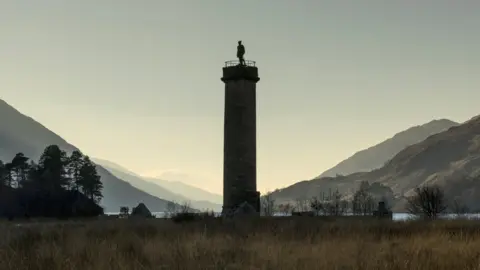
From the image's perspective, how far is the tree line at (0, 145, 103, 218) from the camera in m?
61.0

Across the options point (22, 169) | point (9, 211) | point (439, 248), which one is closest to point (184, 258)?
point (439, 248)

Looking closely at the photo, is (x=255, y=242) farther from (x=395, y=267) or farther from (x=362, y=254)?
(x=395, y=267)

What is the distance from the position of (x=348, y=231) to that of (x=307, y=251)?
6.24 metres

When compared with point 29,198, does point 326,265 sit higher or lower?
lower

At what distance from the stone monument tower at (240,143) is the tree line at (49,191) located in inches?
880

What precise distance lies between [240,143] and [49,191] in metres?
29.3

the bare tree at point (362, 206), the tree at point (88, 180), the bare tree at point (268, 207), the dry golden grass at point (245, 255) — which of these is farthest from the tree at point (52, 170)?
the dry golden grass at point (245, 255)

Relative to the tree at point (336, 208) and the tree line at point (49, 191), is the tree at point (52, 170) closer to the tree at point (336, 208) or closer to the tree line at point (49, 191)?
the tree line at point (49, 191)

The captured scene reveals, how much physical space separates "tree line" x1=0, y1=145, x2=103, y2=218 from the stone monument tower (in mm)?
22355

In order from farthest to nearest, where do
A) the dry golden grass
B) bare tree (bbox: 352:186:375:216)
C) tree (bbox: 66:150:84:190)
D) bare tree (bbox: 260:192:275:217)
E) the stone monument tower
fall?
tree (bbox: 66:150:84:190)
bare tree (bbox: 352:186:375:216)
bare tree (bbox: 260:192:275:217)
the stone monument tower
the dry golden grass

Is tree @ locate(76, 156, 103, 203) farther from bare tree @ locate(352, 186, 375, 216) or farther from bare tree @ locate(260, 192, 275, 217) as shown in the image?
bare tree @ locate(352, 186, 375, 216)

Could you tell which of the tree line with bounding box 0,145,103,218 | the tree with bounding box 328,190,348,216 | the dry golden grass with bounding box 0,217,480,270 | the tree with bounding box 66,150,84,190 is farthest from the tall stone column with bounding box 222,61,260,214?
the tree with bounding box 66,150,84,190

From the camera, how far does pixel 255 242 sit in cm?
1451

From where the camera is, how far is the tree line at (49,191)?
61.0 meters
